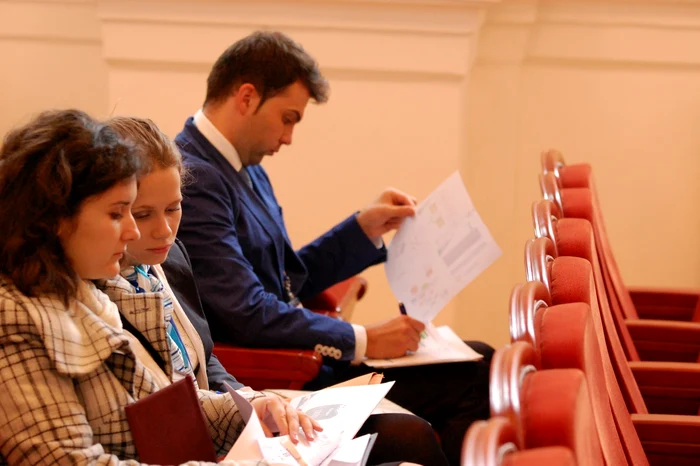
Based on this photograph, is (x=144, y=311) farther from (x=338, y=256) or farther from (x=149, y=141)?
(x=338, y=256)

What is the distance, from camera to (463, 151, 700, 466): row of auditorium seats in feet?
3.64

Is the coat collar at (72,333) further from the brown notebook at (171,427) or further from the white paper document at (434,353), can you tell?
the white paper document at (434,353)

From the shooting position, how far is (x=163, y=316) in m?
1.72

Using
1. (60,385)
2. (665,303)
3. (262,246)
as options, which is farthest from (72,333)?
(665,303)

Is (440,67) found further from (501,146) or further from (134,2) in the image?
(134,2)

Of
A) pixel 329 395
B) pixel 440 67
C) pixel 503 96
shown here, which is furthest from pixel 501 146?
pixel 329 395

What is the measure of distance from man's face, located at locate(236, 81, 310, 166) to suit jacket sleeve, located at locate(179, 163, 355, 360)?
0.65ft

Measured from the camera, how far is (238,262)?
2.55 m

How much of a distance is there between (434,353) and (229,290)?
2.07 ft

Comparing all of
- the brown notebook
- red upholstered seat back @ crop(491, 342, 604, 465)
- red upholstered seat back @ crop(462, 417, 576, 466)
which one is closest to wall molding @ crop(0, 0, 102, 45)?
the brown notebook

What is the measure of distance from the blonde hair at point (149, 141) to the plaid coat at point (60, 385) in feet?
Result: 1.16

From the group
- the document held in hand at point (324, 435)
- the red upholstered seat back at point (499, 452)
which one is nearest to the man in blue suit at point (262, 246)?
the document held in hand at point (324, 435)

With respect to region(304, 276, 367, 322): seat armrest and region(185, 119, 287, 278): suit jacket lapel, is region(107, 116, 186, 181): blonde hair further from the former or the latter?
region(304, 276, 367, 322): seat armrest

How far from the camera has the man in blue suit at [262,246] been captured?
2.54 metres
